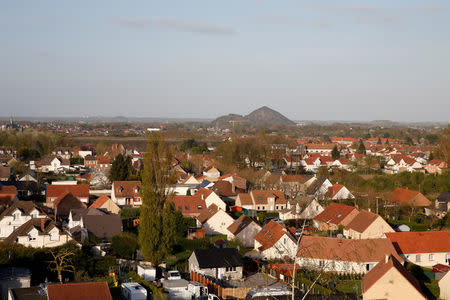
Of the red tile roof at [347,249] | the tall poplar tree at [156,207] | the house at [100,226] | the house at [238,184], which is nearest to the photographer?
the red tile roof at [347,249]

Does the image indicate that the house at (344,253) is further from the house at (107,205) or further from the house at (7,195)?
the house at (7,195)

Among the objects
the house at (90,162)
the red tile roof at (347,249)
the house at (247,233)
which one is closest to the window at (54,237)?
the house at (247,233)

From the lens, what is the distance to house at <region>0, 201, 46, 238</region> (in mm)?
26562

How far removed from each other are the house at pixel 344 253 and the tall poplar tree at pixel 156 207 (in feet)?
17.9

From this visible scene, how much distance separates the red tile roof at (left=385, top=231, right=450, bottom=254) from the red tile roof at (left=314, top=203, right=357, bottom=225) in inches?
212

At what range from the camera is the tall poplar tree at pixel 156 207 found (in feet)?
67.6

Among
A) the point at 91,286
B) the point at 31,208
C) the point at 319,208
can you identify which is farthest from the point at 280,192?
the point at 91,286

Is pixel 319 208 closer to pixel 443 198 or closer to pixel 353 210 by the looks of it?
pixel 353 210

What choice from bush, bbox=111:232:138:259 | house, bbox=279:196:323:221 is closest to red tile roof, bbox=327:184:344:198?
house, bbox=279:196:323:221

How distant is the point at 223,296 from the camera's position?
56.4 ft

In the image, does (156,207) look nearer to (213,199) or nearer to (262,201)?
(213,199)

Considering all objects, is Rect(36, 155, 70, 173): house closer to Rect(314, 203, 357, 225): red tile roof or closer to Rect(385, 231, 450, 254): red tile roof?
Rect(314, 203, 357, 225): red tile roof

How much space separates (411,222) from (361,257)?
36.9 ft

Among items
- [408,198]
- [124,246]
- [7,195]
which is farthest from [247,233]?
[7,195]
